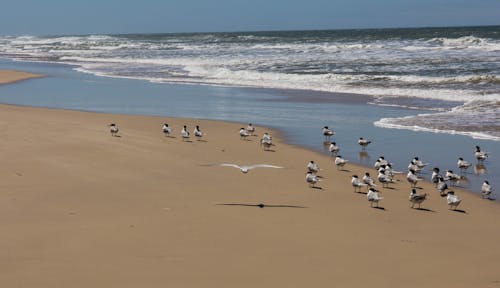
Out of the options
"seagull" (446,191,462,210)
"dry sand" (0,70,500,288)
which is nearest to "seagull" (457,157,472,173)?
"dry sand" (0,70,500,288)

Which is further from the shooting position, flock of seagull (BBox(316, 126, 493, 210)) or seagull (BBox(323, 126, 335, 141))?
seagull (BBox(323, 126, 335, 141))

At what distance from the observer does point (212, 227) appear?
9.26 metres

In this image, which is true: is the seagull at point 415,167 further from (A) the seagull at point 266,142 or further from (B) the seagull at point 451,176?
(A) the seagull at point 266,142

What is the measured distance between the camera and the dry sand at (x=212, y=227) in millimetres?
7520

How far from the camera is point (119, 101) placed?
2697 centimetres

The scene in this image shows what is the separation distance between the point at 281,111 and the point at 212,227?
14.6m

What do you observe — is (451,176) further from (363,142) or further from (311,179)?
(363,142)

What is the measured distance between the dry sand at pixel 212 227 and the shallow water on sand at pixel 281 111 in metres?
1.77

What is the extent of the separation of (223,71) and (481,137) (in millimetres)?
26114

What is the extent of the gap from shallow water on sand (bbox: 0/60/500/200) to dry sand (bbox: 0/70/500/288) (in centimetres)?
177

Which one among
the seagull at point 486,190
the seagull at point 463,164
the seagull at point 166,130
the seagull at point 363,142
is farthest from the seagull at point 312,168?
the seagull at point 166,130

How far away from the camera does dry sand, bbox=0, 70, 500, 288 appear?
7520mm

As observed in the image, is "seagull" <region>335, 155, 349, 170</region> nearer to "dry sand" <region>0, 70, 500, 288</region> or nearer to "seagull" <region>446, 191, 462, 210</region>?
"dry sand" <region>0, 70, 500, 288</region>

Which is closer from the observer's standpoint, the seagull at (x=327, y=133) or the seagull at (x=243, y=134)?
the seagull at (x=327, y=133)
